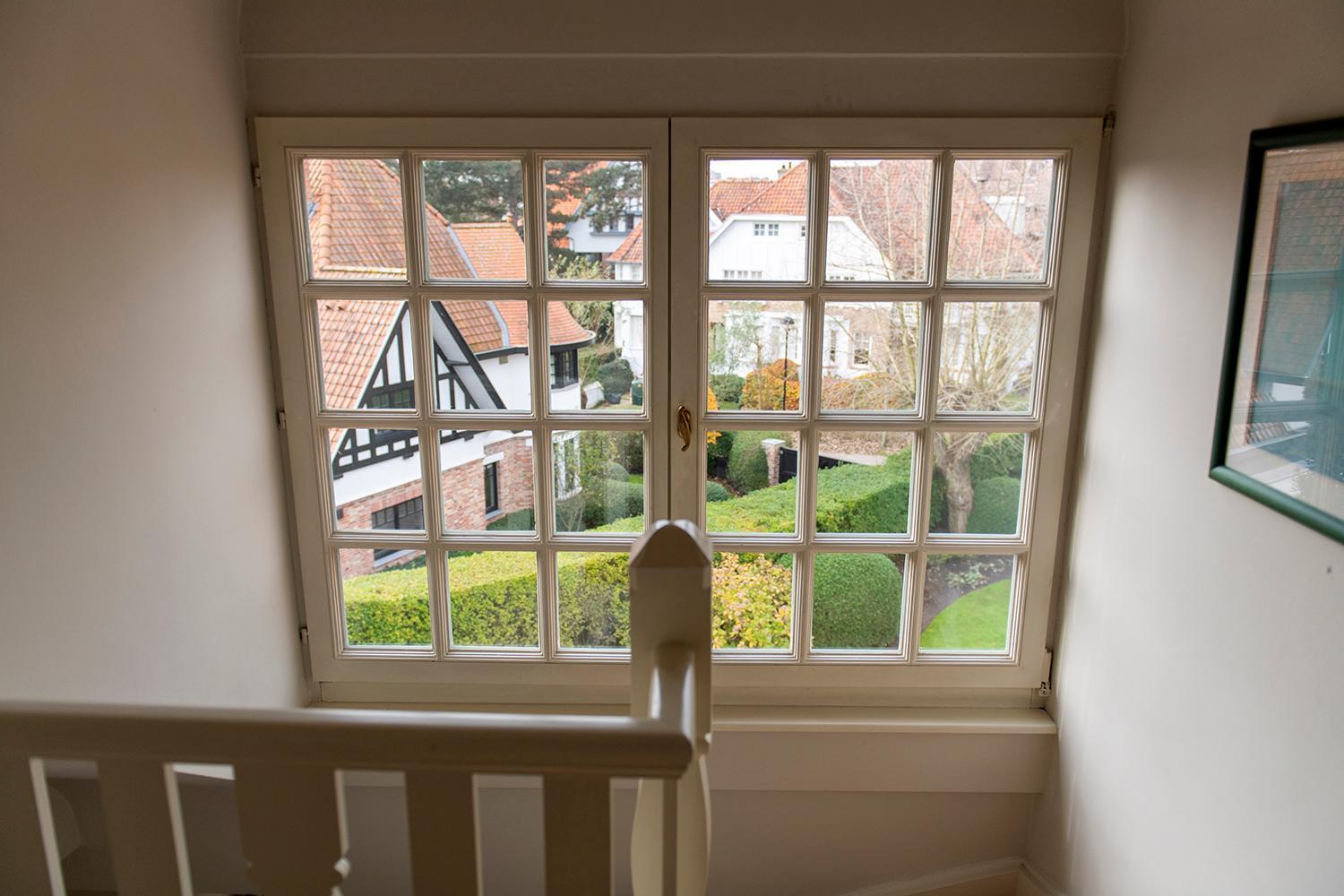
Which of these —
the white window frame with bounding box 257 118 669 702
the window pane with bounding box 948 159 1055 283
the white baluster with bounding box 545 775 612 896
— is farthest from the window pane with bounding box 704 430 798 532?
the white baluster with bounding box 545 775 612 896

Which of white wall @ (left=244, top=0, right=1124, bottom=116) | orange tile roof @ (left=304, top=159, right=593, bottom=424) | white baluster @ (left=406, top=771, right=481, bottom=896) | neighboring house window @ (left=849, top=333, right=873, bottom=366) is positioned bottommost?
white baluster @ (left=406, top=771, right=481, bottom=896)

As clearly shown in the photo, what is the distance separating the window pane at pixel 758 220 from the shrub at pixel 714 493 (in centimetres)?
48

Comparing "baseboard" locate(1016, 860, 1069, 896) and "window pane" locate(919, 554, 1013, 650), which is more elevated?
"window pane" locate(919, 554, 1013, 650)

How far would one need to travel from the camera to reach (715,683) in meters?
2.13

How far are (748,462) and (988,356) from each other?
23.5 inches

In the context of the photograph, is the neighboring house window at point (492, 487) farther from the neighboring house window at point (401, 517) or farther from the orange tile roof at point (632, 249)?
the orange tile roof at point (632, 249)

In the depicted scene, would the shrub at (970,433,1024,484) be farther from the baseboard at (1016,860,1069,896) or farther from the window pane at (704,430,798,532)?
the baseboard at (1016,860,1069,896)

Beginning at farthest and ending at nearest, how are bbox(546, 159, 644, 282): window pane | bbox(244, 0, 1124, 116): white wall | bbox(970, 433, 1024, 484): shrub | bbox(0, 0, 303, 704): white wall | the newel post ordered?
bbox(970, 433, 1024, 484): shrub, bbox(546, 159, 644, 282): window pane, bbox(244, 0, 1124, 116): white wall, bbox(0, 0, 303, 704): white wall, the newel post

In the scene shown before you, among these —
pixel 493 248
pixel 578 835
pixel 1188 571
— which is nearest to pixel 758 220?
pixel 493 248

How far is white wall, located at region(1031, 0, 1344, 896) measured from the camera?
3.94ft

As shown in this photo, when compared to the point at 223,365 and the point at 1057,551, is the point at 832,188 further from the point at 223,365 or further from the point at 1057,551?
the point at 223,365

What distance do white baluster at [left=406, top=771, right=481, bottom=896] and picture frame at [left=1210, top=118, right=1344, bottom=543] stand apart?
1.10 metres

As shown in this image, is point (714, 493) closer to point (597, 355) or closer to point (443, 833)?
point (597, 355)

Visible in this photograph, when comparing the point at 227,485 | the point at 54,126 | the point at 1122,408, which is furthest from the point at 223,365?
the point at 1122,408
